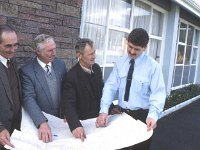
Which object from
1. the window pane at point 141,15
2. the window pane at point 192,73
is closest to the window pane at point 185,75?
the window pane at point 192,73

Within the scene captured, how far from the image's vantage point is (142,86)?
9.68 feet

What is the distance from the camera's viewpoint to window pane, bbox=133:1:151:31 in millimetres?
7343

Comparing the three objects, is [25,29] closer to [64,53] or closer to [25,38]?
[25,38]

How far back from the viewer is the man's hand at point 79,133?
2.59 m

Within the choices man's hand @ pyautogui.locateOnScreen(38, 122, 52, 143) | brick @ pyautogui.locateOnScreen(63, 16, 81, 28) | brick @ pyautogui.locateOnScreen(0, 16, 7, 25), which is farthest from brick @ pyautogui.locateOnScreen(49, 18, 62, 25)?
man's hand @ pyautogui.locateOnScreen(38, 122, 52, 143)

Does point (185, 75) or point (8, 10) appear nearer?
point (8, 10)

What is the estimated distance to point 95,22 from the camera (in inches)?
217

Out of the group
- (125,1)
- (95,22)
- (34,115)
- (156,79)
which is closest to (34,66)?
(34,115)

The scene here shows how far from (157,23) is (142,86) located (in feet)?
21.2

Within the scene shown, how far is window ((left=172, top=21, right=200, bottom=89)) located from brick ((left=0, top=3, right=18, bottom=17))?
8496 mm

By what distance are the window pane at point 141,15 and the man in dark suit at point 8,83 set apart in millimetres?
4987

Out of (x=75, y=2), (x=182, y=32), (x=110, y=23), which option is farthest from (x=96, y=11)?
(x=182, y=32)

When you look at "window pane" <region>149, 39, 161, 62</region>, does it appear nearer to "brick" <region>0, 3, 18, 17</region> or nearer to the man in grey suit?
"brick" <region>0, 3, 18, 17</region>

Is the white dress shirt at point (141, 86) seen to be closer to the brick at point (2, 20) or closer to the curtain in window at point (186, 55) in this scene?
the brick at point (2, 20)
